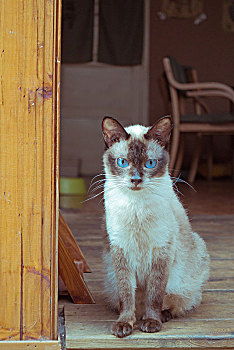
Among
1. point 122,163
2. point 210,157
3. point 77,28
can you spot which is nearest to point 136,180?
point 122,163

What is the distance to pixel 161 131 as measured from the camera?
132 cm

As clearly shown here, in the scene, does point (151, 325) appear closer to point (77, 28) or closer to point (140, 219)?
point (140, 219)

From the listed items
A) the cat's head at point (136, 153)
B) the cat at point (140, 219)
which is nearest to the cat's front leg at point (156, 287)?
the cat at point (140, 219)

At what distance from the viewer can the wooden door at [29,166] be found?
3.54 ft

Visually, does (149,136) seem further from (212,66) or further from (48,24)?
(212,66)

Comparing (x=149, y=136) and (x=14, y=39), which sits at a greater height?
(x=14, y=39)

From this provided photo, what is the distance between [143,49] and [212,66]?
99cm

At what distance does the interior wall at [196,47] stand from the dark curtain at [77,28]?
857 mm

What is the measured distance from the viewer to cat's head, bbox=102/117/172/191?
125cm

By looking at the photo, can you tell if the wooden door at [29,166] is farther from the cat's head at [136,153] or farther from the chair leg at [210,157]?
the chair leg at [210,157]

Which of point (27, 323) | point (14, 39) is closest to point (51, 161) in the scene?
point (14, 39)

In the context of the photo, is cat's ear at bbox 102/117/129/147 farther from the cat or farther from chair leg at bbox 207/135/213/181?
chair leg at bbox 207/135/213/181

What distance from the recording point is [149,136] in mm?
1306

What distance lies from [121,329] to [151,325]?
0.28ft
